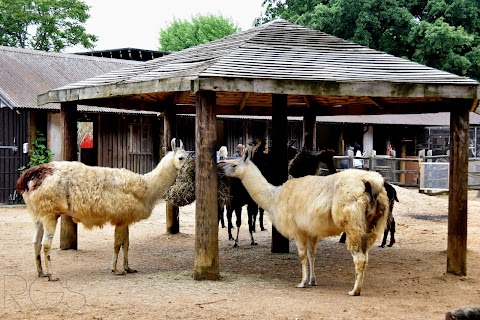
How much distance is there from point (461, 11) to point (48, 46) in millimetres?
26669

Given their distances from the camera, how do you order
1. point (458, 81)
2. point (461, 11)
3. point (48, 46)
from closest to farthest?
1. point (458, 81)
2. point (461, 11)
3. point (48, 46)

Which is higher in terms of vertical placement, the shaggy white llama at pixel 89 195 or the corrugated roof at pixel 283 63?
the corrugated roof at pixel 283 63

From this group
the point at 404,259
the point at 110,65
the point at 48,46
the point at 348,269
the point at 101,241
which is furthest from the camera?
the point at 48,46

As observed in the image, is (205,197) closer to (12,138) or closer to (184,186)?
(184,186)

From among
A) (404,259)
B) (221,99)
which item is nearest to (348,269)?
(404,259)

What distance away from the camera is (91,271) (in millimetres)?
9492

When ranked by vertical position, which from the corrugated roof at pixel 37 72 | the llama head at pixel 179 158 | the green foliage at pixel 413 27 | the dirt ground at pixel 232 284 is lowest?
the dirt ground at pixel 232 284

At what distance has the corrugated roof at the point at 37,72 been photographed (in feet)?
66.0

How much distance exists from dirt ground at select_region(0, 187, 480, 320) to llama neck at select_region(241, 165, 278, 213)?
3.71ft

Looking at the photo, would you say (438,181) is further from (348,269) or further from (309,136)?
(348,269)

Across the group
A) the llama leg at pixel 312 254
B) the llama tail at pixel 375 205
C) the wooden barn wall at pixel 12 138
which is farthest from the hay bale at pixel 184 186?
the wooden barn wall at pixel 12 138

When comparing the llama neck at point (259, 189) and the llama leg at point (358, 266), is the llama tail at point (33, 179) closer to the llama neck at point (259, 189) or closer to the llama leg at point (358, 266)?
the llama neck at point (259, 189)

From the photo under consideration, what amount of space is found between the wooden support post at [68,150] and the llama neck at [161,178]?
2.62m

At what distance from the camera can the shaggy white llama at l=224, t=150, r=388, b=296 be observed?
7.75 m
